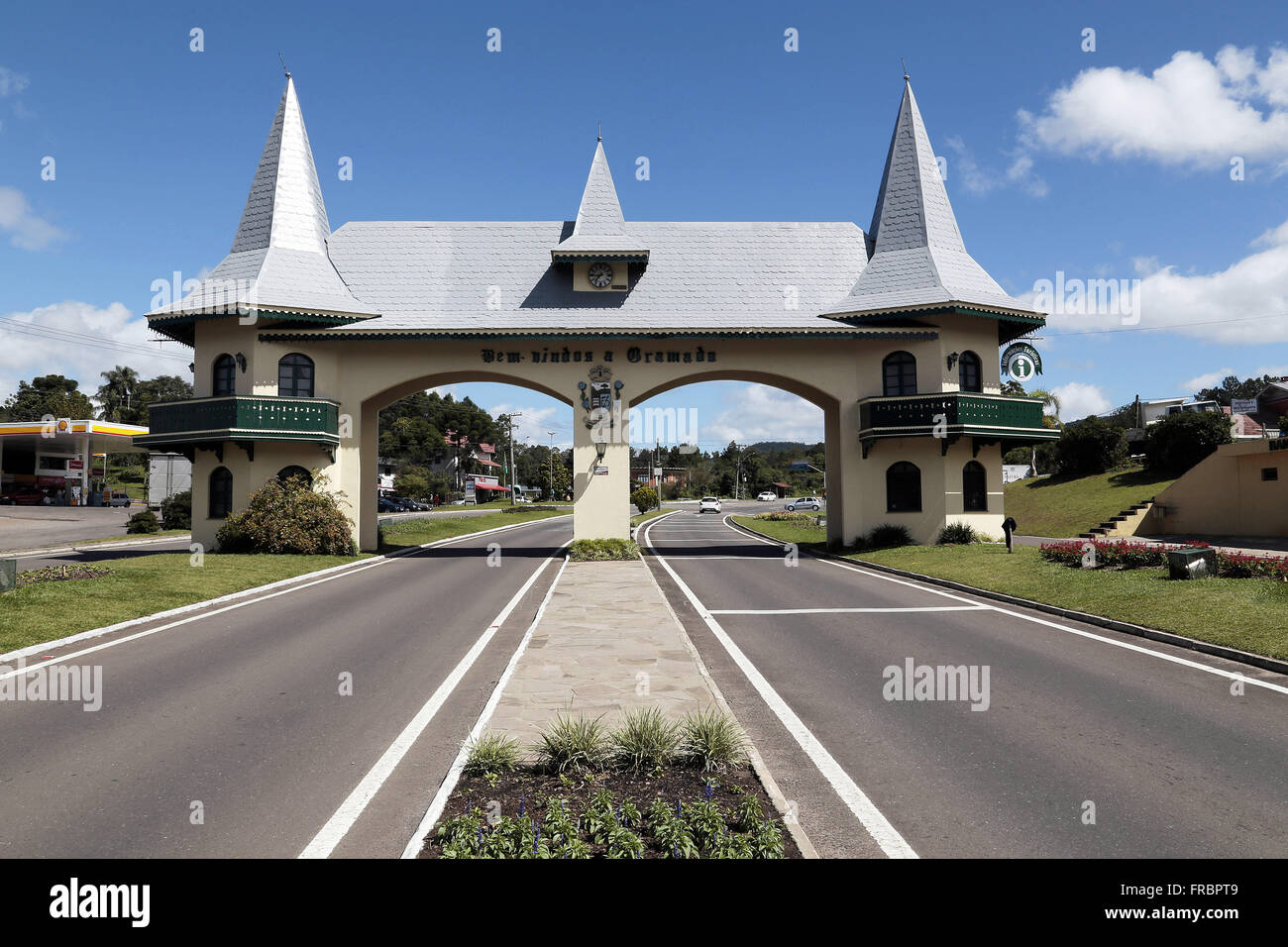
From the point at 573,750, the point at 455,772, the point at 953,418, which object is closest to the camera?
the point at 455,772

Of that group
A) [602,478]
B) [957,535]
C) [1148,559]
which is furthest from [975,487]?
[602,478]

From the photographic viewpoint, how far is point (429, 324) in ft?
83.8

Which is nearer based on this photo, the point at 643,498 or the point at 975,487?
the point at 975,487

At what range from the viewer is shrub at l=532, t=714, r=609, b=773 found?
18.5ft

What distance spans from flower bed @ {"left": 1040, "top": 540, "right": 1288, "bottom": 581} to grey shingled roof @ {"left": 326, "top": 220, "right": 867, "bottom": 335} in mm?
10717

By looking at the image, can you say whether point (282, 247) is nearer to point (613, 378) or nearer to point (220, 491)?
point (220, 491)

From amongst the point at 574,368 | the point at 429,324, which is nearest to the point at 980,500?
the point at 574,368

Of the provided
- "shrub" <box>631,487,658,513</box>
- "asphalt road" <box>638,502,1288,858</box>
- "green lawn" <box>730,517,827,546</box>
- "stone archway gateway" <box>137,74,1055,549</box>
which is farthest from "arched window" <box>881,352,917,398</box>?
"shrub" <box>631,487,658,513</box>

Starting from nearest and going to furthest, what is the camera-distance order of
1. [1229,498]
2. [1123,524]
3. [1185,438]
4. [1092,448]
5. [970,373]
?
[970,373] → [1229,498] → [1123,524] → [1185,438] → [1092,448]

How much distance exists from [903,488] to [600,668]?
20.0 meters

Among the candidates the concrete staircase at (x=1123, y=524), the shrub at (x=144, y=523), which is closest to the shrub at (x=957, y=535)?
the concrete staircase at (x=1123, y=524)

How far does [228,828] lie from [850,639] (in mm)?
8578

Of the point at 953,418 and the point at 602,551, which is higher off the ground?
the point at 953,418

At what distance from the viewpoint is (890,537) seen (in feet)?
84.3
